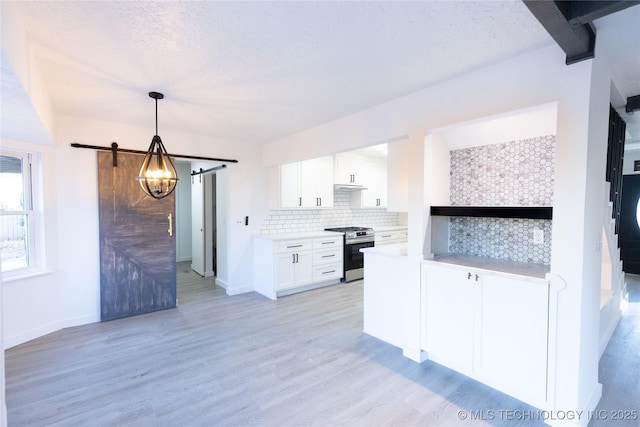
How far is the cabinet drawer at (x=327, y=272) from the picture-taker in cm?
504

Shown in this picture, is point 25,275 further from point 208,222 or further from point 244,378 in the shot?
point 208,222

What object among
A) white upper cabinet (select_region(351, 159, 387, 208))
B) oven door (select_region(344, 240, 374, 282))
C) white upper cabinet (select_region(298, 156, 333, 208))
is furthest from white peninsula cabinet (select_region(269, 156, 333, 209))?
oven door (select_region(344, 240, 374, 282))

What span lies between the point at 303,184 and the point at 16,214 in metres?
3.58

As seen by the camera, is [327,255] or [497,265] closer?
[497,265]

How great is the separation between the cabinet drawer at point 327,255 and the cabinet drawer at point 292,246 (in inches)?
7.5

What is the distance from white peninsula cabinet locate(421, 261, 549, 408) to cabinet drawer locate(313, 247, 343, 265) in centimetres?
255

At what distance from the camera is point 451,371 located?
8.54 ft

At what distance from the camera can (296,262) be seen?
4.81 m

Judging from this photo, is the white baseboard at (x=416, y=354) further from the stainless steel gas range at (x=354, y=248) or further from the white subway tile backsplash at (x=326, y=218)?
the white subway tile backsplash at (x=326, y=218)

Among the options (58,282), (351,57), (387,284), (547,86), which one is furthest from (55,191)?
(547,86)

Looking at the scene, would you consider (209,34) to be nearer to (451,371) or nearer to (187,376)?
(187,376)

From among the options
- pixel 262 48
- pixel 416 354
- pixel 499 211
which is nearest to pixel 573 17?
pixel 499 211

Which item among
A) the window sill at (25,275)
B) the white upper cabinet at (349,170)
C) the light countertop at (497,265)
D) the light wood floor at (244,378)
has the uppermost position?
the white upper cabinet at (349,170)

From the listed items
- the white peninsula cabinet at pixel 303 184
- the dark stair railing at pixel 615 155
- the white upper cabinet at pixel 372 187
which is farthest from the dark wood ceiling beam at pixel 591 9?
the white upper cabinet at pixel 372 187
